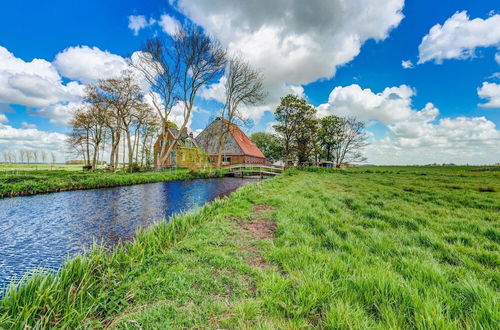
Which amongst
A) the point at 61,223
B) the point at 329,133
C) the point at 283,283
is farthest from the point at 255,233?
the point at 329,133

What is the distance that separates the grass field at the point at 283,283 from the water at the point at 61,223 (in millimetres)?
1742

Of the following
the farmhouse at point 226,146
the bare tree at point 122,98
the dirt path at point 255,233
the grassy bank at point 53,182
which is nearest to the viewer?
the dirt path at point 255,233

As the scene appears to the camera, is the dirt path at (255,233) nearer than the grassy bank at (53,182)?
Yes

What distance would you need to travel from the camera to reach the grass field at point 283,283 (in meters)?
1.91

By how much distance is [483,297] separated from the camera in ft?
6.45

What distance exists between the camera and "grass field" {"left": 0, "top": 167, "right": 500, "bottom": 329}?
191cm

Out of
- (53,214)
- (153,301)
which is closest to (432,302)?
(153,301)

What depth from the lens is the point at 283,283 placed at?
246 cm

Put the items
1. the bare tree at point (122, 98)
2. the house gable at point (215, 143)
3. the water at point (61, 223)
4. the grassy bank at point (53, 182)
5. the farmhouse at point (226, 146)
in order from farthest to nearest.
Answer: the house gable at point (215, 143) → the farmhouse at point (226, 146) → the bare tree at point (122, 98) → the grassy bank at point (53, 182) → the water at point (61, 223)

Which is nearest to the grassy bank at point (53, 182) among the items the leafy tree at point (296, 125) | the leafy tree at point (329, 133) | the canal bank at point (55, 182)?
the canal bank at point (55, 182)

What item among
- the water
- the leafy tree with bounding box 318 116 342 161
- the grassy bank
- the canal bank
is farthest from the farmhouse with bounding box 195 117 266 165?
the water

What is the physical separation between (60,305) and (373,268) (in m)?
3.72

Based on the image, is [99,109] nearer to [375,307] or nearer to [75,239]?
[75,239]

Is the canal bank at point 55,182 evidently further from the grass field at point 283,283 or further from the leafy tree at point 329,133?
the leafy tree at point 329,133
